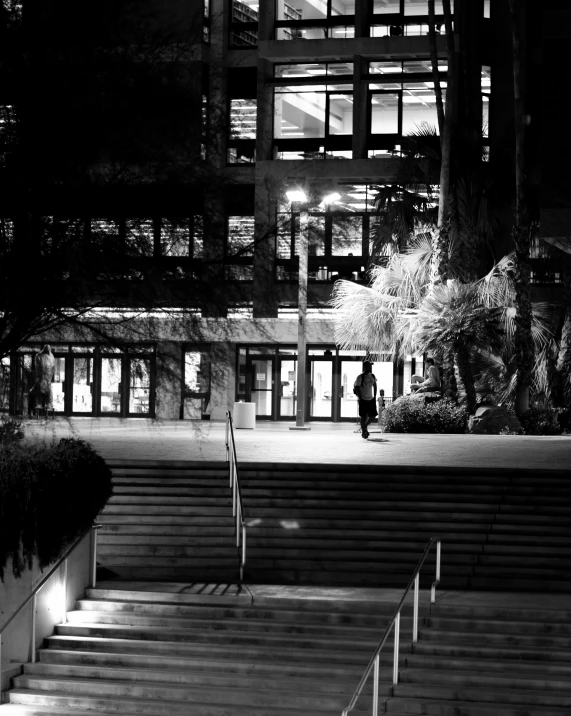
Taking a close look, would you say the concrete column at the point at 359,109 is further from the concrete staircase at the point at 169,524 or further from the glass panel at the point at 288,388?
the concrete staircase at the point at 169,524

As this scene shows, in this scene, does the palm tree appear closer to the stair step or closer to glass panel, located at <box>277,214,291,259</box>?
glass panel, located at <box>277,214,291,259</box>

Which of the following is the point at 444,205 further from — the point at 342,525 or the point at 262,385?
the point at 342,525

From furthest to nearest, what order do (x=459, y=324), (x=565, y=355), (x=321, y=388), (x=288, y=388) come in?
(x=288, y=388) < (x=321, y=388) < (x=565, y=355) < (x=459, y=324)

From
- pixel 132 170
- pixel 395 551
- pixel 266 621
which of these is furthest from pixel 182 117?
pixel 395 551

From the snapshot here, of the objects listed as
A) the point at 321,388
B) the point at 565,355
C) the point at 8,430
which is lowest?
the point at 321,388

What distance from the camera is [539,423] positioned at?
2884 cm

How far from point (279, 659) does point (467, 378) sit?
56.7ft

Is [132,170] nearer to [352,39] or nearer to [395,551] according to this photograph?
[395,551]

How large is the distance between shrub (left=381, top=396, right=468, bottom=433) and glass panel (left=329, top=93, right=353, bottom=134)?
13036 millimetres

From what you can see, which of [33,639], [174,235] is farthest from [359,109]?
[33,639]

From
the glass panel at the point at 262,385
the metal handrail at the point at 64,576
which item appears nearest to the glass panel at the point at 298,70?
the glass panel at the point at 262,385

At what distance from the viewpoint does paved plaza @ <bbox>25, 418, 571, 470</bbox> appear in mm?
20469

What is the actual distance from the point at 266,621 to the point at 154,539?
130 inches

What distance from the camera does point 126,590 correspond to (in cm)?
1491
